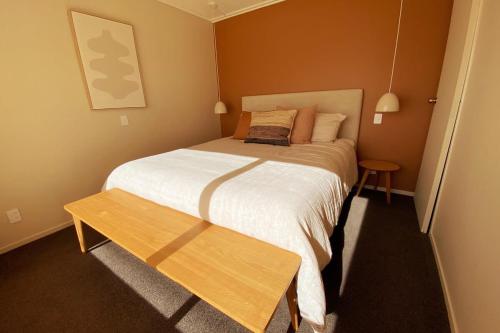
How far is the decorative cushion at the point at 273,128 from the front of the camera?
2279 millimetres

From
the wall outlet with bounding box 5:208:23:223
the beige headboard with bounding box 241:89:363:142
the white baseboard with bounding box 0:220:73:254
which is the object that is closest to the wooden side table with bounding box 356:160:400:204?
the beige headboard with bounding box 241:89:363:142

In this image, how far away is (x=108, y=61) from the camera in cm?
214

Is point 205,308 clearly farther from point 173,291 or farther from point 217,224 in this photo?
point 217,224

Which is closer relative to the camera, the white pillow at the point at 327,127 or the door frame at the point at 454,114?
the door frame at the point at 454,114

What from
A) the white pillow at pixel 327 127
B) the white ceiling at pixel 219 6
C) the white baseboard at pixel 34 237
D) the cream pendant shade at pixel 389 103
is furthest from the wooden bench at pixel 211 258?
the white ceiling at pixel 219 6

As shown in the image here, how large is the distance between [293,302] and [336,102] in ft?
7.35

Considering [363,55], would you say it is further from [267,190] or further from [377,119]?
[267,190]

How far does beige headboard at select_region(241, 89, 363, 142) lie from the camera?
2.44 meters

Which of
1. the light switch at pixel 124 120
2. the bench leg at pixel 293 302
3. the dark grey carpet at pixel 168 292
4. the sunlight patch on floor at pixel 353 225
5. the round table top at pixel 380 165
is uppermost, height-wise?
the light switch at pixel 124 120

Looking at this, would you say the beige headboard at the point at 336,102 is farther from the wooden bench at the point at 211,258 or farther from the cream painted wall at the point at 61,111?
the wooden bench at the point at 211,258

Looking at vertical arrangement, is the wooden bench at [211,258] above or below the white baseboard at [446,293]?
above

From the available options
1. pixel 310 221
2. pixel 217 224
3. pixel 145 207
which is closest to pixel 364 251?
pixel 310 221

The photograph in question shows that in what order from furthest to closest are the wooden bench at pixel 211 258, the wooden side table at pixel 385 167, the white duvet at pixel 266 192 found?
the wooden side table at pixel 385 167
the white duvet at pixel 266 192
the wooden bench at pixel 211 258

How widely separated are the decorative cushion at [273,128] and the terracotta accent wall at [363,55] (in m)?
0.66
